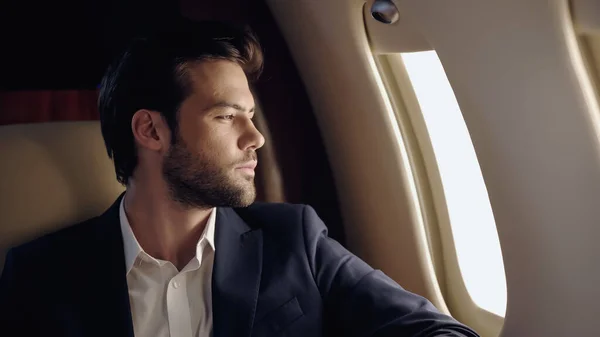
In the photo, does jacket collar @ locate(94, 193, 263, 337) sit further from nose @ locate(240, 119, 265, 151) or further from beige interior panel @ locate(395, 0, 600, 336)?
beige interior panel @ locate(395, 0, 600, 336)

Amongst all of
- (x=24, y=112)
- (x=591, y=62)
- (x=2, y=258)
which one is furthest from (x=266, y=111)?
(x=591, y=62)

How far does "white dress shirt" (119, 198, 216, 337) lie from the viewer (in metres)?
1.30

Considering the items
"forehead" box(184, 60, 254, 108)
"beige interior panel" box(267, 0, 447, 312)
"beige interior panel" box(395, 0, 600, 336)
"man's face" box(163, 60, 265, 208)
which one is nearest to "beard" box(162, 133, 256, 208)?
"man's face" box(163, 60, 265, 208)

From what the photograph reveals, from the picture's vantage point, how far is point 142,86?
142cm

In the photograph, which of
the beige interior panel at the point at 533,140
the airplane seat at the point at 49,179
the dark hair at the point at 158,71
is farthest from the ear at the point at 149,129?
the beige interior panel at the point at 533,140

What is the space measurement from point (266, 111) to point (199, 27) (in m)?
0.41

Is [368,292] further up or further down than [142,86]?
further down

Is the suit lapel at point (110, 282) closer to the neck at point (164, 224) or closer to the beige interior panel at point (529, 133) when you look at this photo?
the neck at point (164, 224)

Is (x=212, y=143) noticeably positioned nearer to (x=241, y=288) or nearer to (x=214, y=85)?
(x=214, y=85)

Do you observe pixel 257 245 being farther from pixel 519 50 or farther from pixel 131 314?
pixel 519 50

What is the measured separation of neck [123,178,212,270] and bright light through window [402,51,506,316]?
591 mm

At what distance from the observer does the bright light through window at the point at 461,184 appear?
153 centimetres

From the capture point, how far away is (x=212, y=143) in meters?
1.36

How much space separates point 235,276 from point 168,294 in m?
0.14
